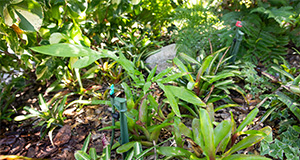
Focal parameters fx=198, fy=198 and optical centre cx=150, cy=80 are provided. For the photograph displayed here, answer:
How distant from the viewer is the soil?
1.44 m

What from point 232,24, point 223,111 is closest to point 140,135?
point 223,111

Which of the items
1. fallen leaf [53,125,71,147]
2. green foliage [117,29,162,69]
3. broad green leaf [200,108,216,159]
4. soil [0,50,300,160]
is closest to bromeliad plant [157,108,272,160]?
broad green leaf [200,108,216,159]

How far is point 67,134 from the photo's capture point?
1.53 m

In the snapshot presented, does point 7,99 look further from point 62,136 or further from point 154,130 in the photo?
point 154,130

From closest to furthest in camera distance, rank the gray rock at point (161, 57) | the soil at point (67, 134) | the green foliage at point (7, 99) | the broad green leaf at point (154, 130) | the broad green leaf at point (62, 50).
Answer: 1. the broad green leaf at point (62, 50)
2. the broad green leaf at point (154, 130)
3. the soil at point (67, 134)
4. the green foliage at point (7, 99)
5. the gray rock at point (161, 57)

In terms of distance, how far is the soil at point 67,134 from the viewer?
1.44 metres

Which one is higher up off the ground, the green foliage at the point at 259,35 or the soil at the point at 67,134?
the green foliage at the point at 259,35

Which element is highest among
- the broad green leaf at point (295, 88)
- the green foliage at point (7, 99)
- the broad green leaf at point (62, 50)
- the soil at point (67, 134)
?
the broad green leaf at point (62, 50)

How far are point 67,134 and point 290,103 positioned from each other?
1.65 m

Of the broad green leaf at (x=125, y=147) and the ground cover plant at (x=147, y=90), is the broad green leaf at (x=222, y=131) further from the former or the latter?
the broad green leaf at (x=125, y=147)

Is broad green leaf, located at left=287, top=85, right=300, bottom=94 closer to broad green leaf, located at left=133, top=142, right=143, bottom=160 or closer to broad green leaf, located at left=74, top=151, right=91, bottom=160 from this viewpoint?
broad green leaf, located at left=133, top=142, right=143, bottom=160

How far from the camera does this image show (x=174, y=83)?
173cm

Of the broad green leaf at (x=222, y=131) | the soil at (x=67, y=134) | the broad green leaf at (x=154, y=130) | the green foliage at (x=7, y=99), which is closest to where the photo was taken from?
the broad green leaf at (x=222, y=131)

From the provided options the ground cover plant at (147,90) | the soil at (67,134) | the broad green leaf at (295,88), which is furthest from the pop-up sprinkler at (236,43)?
the broad green leaf at (295,88)
